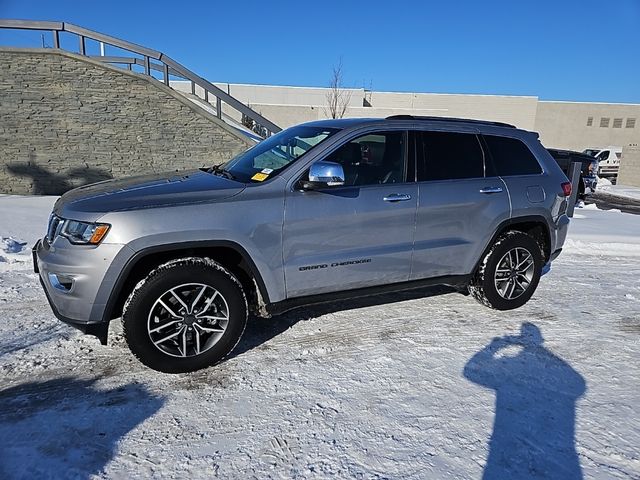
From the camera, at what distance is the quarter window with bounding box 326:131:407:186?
11.6 feet

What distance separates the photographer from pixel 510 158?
4.35 metres

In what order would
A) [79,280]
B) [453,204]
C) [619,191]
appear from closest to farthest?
1. [79,280]
2. [453,204]
3. [619,191]

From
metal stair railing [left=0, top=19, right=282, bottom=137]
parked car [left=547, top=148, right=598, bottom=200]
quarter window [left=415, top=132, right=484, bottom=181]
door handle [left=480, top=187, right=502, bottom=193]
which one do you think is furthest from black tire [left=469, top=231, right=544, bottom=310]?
parked car [left=547, top=148, right=598, bottom=200]

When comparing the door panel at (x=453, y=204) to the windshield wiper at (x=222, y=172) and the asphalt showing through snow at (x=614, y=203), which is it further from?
the asphalt showing through snow at (x=614, y=203)

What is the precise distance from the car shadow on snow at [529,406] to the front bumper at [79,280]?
253 cm

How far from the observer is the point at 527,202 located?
14.1ft

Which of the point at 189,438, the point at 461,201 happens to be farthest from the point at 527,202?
the point at 189,438

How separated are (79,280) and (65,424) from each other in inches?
34.0

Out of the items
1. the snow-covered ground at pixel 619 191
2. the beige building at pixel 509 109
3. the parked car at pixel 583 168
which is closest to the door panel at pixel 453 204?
the parked car at pixel 583 168

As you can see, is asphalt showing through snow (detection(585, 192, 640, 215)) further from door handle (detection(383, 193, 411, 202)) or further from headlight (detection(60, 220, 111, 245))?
headlight (detection(60, 220, 111, 245))

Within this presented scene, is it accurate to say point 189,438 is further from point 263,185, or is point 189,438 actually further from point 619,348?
point 619,348

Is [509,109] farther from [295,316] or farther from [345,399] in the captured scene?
[345,399]

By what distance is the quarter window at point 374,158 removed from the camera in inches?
140

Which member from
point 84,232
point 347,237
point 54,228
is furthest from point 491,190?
point 54,228
